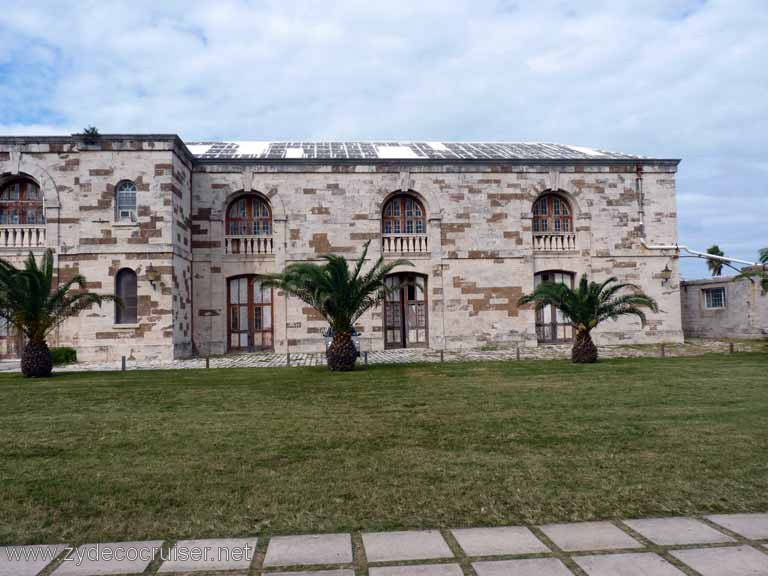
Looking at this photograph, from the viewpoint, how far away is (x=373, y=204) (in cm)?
2139

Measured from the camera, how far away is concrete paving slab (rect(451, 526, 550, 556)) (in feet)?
11.7

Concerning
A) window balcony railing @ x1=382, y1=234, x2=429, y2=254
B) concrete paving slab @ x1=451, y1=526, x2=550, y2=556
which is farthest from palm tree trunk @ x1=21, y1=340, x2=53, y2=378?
concrete paving slab @ x1=451, y1=526, x2=550, y2=556

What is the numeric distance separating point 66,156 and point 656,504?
19.9m

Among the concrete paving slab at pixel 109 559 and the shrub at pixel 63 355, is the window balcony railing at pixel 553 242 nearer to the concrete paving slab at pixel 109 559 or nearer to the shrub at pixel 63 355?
the shrub at pixel 63 355

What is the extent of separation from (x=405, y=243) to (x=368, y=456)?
52.9 feet

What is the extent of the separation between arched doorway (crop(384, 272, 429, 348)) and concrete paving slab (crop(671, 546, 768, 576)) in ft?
59.9

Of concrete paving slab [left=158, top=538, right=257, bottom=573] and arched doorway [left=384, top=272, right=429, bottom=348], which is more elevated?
arched doorway [left=384, top=272, right=429, bottom=348]

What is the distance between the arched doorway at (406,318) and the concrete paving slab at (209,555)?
1802 cm

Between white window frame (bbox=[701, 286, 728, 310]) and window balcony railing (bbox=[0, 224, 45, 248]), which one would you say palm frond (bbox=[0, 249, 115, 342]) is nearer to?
window balcony railing (bbox=[0, 224, 45, 248])

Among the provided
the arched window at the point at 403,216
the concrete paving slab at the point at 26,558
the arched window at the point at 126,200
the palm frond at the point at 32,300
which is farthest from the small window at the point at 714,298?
the concrete paving slab at the point at 26,558

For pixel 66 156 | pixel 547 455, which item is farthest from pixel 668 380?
pixel 66 156

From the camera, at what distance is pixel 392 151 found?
23875mm

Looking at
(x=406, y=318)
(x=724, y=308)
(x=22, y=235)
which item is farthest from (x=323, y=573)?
(x=724, y=308)

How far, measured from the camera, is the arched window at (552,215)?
2250 cm
